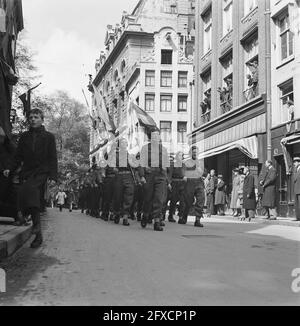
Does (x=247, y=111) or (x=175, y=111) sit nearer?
(x=247, y=111)

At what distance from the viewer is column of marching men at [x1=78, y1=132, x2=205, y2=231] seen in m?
10.9

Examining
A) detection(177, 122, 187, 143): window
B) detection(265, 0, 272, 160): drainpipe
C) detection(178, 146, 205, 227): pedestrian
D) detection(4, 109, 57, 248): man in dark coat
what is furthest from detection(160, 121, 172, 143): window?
detection(4, 109, 57, 248): man in dark coat

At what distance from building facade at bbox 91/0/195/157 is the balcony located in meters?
25.9

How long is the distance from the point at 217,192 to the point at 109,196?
23.9ft

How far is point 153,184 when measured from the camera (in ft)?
36.1

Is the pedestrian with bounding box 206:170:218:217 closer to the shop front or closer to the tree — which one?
the shop front

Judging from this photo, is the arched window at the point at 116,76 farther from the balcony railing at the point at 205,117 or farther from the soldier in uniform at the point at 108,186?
the soldier in uniform at the point at 108,186

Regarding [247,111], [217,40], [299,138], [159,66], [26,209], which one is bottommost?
[26,209]

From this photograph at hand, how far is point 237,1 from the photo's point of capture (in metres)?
25.1

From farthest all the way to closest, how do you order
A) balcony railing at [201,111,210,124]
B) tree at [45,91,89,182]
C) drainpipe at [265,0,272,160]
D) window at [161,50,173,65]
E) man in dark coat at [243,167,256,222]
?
tree at [45,91,89,182], window at [161,50,173,65], balcony railing at [201,111,210,124], drainpipe at [265,0,272,160], man in dark coat at [243,167,256,222]

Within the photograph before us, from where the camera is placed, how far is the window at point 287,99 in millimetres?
19750

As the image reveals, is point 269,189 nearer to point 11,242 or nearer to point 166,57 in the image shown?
point 11,242

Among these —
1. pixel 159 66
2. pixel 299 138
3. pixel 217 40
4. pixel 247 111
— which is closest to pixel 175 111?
pixel 159 66
